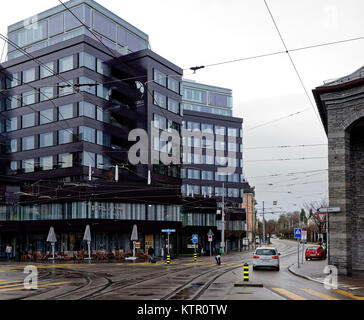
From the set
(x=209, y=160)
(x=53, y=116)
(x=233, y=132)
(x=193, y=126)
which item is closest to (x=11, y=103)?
(x=53, y=116)

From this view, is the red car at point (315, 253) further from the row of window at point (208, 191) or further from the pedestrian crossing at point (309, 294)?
the row of window at point (208, 191)


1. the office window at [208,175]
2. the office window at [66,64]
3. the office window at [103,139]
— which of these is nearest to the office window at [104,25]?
the office window at [66,64]

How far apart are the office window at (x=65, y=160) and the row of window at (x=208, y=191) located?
3859 centimetres

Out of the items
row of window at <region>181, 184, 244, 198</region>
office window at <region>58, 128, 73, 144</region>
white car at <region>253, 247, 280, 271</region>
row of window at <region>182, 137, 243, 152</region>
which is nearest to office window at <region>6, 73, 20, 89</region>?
office window at <region>58, 128, 73, 144</region>

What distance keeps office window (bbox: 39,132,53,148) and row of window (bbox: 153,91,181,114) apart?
13.0m

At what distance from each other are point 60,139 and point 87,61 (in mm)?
9395

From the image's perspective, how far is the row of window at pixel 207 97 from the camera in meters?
100

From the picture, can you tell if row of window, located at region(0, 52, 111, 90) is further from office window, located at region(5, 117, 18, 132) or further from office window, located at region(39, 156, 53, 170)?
office window, located at region(39, 156, 53, 170)

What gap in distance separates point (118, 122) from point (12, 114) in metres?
13.6
